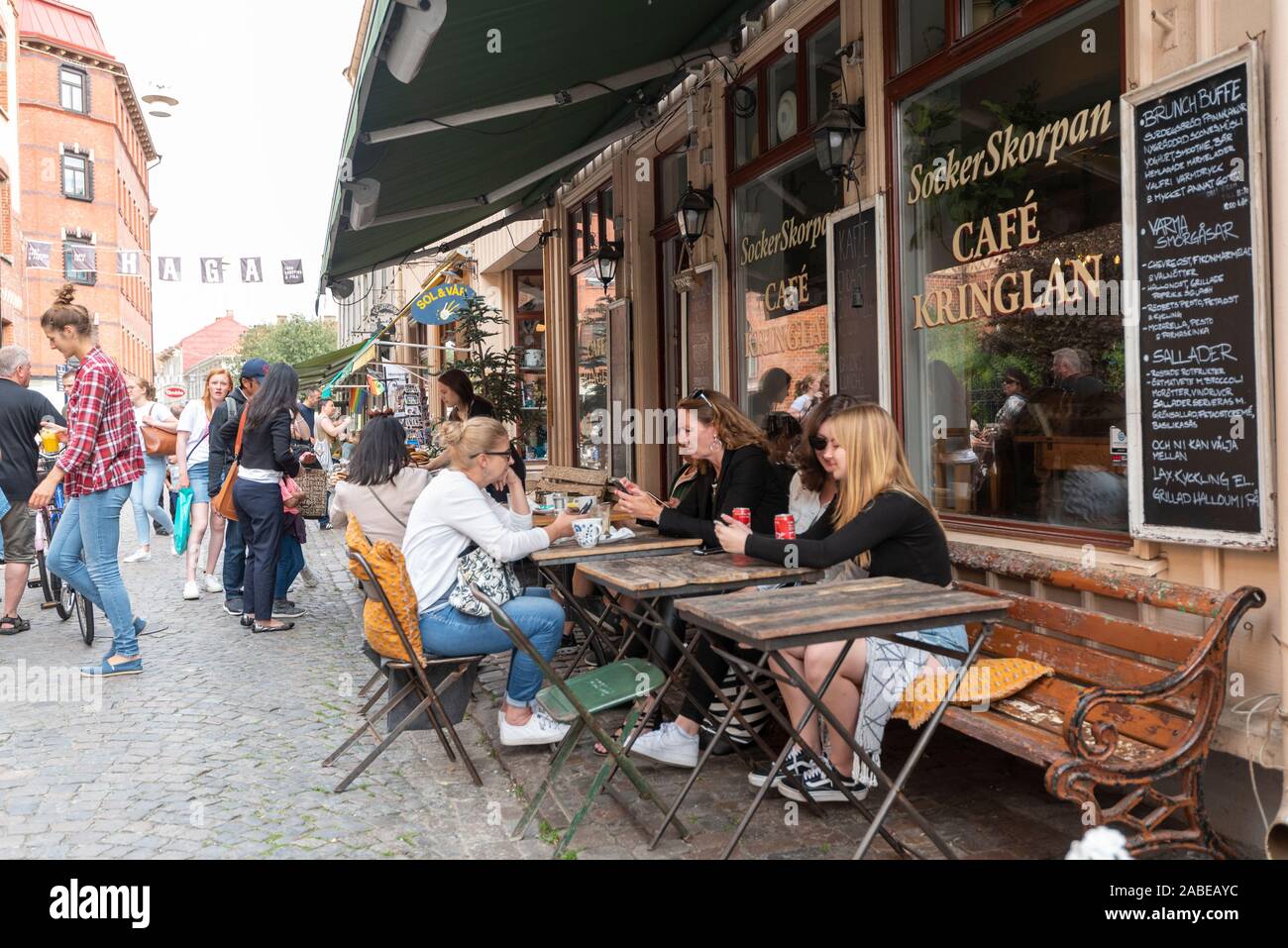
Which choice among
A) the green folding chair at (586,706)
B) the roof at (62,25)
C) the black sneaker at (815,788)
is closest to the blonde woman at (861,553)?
the black sneaker at (815,788)

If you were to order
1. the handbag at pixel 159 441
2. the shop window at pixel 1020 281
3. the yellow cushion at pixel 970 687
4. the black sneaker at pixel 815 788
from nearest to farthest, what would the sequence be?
the yellow cushion at pixel 970 687, the black sneaker at pixel 815 788, the shop window at pixel 1020 281, the handbag at pixel 159 441

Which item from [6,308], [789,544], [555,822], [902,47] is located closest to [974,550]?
[789,544]

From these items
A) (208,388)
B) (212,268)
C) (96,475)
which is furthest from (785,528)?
(212,268)

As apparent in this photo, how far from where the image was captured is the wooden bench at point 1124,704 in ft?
8.99

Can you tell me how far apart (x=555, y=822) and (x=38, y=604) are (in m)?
6.56

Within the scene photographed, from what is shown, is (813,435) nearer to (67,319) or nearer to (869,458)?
(869,458)

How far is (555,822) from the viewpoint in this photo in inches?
142

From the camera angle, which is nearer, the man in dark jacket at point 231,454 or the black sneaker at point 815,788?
the black sneaker at point 815,788

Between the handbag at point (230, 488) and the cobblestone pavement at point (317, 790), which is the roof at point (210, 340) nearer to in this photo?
the handbag at point (230, 488)

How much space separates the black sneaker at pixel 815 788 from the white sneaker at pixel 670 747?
468 millimetres

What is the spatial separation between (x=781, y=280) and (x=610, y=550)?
3.19m

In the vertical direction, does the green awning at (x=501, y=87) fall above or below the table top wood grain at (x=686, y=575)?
above
